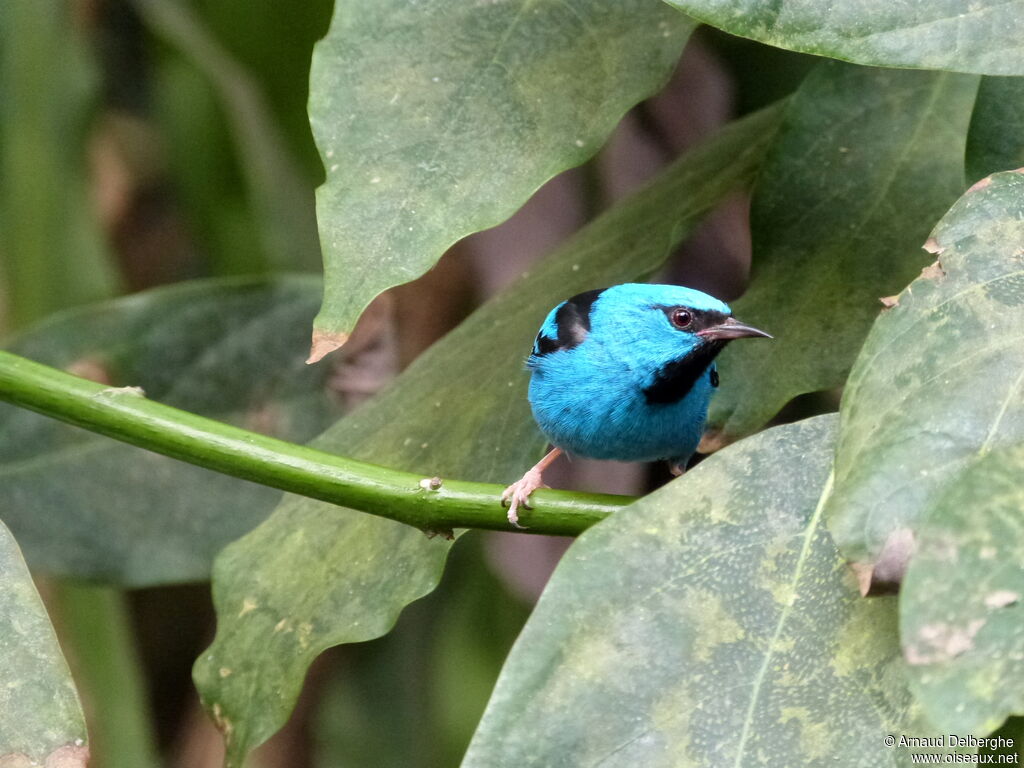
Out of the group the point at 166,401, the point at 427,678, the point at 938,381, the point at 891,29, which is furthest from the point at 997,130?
the point at 427,678

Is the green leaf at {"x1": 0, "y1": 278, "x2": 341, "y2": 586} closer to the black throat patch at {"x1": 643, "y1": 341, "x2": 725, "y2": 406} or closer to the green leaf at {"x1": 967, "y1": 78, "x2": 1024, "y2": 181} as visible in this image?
the black throat patch at {"x1": 643, "y1": 341, "x2": 725, "y2": 406}

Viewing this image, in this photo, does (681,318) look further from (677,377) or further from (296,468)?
(296,468)

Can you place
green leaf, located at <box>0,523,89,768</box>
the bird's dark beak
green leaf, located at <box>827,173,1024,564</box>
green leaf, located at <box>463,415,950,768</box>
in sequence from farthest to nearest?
the bird's dark beak → green leaf, located at <box>0,523,89,768</box> → green leaf, located at <box>463,415,950,768</box> → green leaf, located at <box>827,173,1024,564</box>

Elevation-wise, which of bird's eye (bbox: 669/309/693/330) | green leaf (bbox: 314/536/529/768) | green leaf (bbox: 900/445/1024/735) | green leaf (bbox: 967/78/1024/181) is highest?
green leaf (bbox: 967/78/1024/181)

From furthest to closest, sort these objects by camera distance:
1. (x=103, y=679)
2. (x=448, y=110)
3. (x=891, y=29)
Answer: (x=103, y=679) < (x=448, y=110) < (x=891, y=29)

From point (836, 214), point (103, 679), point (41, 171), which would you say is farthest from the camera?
point (41, 171)

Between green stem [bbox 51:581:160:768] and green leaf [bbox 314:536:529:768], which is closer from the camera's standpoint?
green stem [bbox 51:581:160:768]

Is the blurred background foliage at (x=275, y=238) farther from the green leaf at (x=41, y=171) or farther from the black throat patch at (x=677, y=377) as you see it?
the black throat patch at (x=677, y=377)

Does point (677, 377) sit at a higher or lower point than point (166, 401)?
higher

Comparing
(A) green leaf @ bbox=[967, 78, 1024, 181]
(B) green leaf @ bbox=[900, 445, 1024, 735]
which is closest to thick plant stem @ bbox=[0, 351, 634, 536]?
(B) green leaf @ bbox=[900, 445, 1024, 735]
